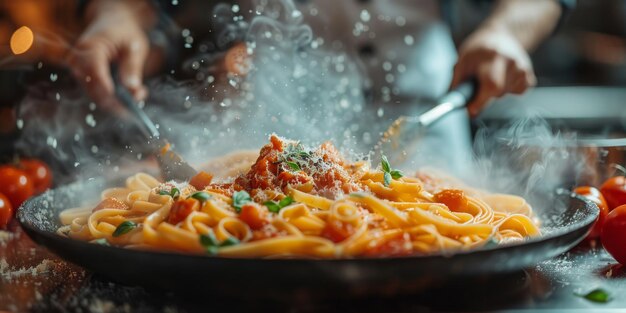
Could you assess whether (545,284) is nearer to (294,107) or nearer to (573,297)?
(573,297)

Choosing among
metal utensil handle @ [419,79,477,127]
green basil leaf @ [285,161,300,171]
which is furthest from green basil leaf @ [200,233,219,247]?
metal utensil handle @ [419,79,477,127]

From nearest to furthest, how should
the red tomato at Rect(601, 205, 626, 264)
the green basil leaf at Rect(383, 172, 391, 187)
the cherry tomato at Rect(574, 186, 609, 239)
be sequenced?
the red tomato at Rect(601, 205, 626, 264), the green basil leaf at Rect(383, 172, 391, 187), the cherry tomato at Rect(574, 186, 609, 239)

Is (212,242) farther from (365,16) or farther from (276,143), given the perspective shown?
(365,16)

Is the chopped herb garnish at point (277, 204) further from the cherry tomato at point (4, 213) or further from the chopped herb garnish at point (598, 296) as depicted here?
the cherry tomato at point (4, 213)

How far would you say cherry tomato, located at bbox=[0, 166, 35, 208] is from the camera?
3070 mm

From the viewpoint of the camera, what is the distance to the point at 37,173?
350cm

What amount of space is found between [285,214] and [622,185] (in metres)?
1.47

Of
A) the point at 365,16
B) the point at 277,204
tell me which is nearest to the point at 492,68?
the point at 365,16

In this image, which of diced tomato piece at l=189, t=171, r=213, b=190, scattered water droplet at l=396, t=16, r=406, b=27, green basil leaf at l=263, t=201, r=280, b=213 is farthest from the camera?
scattered water droplet at l=396, t=16, r=406, b=27

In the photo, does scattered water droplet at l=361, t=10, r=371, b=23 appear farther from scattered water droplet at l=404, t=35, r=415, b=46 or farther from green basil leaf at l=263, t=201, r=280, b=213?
green basil leaf at l=263, t=201, r=280, b=213

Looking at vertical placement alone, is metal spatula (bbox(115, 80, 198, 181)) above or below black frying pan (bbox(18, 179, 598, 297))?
above

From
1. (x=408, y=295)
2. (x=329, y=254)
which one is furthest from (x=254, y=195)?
(x=408, y=295)

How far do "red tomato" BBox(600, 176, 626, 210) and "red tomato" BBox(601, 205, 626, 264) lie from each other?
492 millimetres

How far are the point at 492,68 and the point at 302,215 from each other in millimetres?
2215
